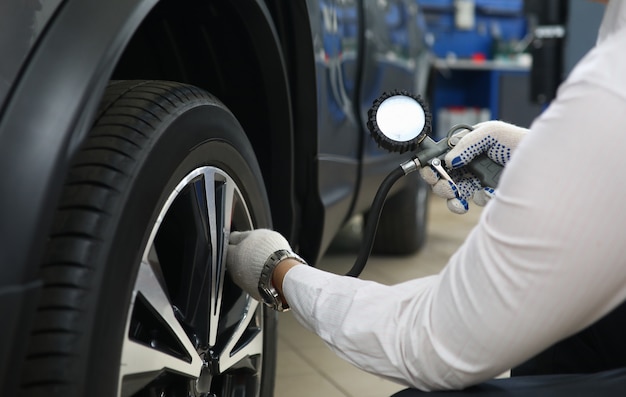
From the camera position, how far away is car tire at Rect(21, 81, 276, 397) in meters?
0.90

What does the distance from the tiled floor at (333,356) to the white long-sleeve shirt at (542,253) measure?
103 cm

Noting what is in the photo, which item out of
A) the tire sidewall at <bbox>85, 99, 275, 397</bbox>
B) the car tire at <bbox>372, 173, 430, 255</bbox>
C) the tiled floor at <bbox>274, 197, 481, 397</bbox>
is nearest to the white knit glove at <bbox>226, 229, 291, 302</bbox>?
the tire sidewall at <bbox>85, 99, 275, 397</bbox>

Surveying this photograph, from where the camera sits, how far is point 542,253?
0.88m

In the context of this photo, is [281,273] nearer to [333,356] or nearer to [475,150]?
[475,150]

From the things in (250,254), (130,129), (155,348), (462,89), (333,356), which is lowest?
(333,356)

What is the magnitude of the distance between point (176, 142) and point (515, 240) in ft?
1.49

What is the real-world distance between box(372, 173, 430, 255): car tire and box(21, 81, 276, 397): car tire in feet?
6.38

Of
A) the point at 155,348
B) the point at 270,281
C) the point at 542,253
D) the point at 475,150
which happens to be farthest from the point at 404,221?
the point at 542,253

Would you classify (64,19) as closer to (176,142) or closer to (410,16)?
(176,142)

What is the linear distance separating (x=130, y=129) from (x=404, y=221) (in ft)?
8.43

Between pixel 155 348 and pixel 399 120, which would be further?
pixel 399 120

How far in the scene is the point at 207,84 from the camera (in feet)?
5.07

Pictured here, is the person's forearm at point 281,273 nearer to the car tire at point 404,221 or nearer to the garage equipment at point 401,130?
the garage equipment at point 401,130

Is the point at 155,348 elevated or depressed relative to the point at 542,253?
depressed
